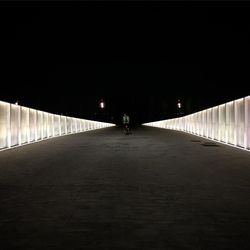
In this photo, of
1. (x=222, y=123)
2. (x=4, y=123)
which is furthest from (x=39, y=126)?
(x=222, y=123)

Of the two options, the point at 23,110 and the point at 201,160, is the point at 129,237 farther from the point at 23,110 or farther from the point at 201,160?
the point at 23,110

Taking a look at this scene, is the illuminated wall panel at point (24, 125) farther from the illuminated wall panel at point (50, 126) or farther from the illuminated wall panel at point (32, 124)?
the illuminated wall panel at point (50, 126)

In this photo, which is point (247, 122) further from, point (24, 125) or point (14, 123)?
point (24, 125)

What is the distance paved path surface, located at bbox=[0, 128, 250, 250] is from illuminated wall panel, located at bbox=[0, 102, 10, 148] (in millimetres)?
6842

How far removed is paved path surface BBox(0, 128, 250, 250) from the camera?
459cm

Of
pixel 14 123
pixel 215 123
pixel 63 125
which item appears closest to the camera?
pixel 14 123

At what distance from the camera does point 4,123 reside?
60.0 feet

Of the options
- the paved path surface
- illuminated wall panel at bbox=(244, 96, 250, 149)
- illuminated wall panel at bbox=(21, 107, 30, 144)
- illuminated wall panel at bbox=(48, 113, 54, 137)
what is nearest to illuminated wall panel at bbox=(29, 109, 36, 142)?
illuminated wall panel at bbox=(21, 107, 30, 144)

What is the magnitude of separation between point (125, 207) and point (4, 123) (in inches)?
528

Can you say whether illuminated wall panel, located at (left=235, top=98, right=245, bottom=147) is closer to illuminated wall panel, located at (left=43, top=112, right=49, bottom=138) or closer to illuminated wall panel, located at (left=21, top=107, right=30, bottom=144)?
illuminated wall panel, located at (left=21, top=107, right=30, bottom=144)

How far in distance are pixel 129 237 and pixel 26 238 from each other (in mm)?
1271

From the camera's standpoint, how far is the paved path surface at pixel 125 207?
181 inches

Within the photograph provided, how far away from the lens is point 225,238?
4.66 metres

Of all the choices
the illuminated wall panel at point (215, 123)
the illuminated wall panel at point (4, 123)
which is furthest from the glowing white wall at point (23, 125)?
the illuminated wall panel at point (215, 123)
